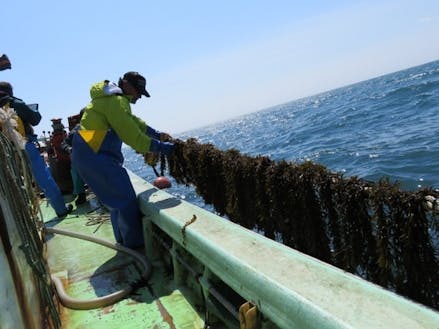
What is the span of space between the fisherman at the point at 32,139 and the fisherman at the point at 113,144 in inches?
63.3

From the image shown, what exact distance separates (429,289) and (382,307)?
1309 mm

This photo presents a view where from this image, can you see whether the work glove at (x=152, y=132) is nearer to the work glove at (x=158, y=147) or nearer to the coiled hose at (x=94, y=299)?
the work glove at (x=158, y=147)

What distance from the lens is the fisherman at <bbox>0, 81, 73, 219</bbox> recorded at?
534 centimetres

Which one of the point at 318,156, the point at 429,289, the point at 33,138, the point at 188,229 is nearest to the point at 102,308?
the point at 188,229

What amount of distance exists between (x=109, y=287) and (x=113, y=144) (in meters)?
1.33

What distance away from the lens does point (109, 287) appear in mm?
3678

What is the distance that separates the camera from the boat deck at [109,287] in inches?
121

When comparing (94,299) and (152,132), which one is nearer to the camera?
(94,299)

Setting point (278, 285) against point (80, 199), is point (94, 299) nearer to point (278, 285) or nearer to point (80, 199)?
point (278, 285)

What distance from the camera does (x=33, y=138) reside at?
5.89 meters

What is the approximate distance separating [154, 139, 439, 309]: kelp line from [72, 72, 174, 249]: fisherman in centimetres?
98

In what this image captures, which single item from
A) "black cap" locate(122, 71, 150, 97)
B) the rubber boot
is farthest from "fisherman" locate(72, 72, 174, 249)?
the rubber boot

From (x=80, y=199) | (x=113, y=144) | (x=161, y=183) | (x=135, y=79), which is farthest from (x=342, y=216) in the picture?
(x=80, y=199)

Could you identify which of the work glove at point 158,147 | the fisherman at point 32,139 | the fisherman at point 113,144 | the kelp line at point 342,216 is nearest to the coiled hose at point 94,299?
the fisherman at point 113,144
